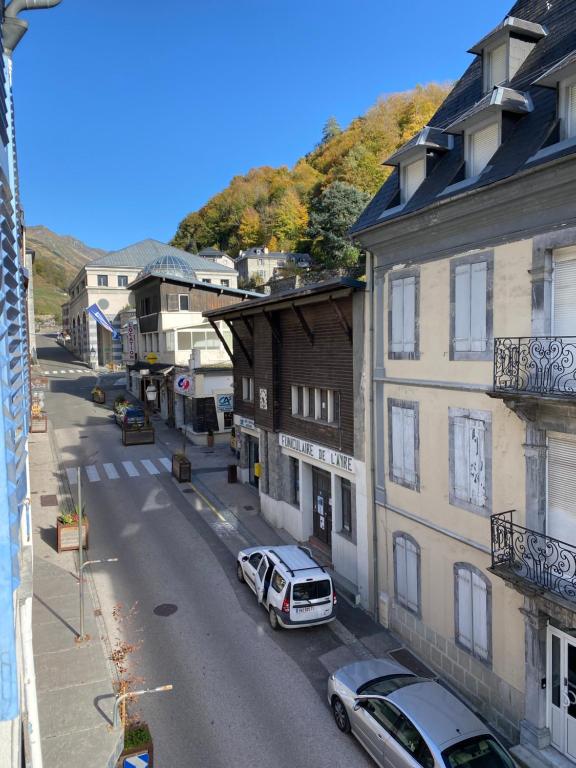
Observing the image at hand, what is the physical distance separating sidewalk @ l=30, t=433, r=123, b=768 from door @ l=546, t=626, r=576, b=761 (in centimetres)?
803

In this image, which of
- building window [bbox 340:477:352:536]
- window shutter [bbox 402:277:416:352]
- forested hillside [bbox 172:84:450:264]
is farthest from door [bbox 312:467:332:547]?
forested hillside [bbox 172:84:450:264]

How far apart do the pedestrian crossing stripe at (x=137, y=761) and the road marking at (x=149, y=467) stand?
20.8 m

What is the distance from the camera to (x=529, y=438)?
33.8 ft

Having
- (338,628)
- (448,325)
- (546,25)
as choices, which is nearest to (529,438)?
(448,325)

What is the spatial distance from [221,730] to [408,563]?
582cm

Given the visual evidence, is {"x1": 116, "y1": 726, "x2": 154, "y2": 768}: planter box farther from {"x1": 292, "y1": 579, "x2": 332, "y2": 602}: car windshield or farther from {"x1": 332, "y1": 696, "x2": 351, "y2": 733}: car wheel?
{"x1": 292, "y1": 579, "x2": 332, "y2": 602}: car windshield

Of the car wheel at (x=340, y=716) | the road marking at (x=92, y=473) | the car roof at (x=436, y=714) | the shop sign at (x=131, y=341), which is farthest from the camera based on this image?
the shop sign at (x=131, y=341)

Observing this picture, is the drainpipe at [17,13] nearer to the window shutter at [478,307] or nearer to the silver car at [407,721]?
the window shutter at [478,307]

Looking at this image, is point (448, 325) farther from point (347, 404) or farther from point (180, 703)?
point (180, 703)

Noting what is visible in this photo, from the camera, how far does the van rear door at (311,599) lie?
14.3 m

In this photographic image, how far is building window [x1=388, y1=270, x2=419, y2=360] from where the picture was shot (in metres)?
13.5

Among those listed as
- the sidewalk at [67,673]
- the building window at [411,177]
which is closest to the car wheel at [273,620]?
the sidewalk at [67,673]

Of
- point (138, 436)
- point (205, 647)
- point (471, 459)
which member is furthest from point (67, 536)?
point (138, 436)

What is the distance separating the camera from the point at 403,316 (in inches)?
549
